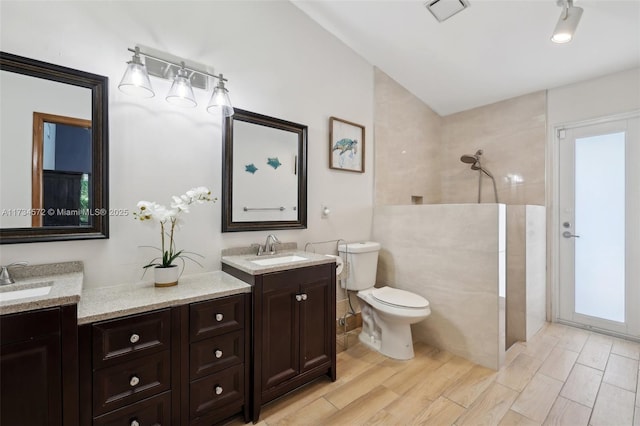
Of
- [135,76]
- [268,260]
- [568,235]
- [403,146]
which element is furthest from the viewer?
[403,146]

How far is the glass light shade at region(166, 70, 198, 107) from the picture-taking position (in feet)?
5.54

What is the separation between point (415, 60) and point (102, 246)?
2939 millimetres

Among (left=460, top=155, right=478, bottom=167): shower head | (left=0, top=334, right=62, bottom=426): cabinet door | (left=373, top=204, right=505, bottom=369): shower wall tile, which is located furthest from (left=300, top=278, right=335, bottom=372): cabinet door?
(left=460, top=155, right=478, bottom=167): shower head

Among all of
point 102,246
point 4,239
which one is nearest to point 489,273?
point 102,246

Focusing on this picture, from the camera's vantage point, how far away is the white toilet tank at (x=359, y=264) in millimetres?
2535

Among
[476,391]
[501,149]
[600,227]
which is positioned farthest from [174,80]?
[600,227]

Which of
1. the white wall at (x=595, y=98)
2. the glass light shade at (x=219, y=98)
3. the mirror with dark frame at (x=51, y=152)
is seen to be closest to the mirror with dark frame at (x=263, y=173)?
the glass light shade at (x=219, y=98)

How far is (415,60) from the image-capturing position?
2.74 metres

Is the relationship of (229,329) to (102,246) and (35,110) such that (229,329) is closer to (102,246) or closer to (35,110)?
(102,246)

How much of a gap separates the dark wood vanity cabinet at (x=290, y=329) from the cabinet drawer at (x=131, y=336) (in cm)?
46

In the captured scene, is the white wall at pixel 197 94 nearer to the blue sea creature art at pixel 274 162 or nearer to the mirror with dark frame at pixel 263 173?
the mirror with dark frame at pixel 263 173

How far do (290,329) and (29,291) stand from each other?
1.26 meters

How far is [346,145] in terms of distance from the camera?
2.69m

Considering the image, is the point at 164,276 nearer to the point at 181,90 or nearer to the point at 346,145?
the point at 181,90
